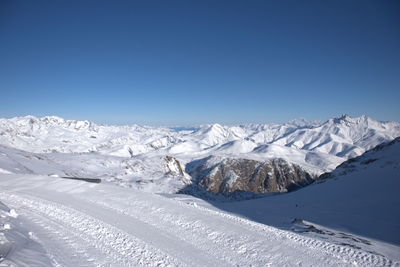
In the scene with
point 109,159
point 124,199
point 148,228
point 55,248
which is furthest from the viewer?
point 109,159

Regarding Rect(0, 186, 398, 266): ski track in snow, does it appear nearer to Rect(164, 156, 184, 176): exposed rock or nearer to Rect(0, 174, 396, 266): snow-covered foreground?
Rect(0, 174, 396, 266): snow-covered foreground

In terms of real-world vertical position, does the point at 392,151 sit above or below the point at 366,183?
above

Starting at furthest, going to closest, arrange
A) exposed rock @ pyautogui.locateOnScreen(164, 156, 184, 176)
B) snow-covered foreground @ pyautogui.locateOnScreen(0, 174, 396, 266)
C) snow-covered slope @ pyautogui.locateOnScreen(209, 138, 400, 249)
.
Result: exposed rock @ pyautogui.locateOnScreen(164, 156, 184, 176) → snow-covered slope @ pyautogui.locateOnScreen(209, 138, 400, 249) → snow-covered foreground @ pyautogui.locateOnScreen(0, 174, 396, 266)

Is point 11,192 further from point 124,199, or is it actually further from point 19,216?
point 124,199

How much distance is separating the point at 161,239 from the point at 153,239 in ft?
1.30

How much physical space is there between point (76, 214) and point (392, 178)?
5002 centimetres

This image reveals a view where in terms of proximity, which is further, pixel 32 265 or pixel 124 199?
pixel 124 199

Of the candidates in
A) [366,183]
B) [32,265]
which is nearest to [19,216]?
[32,265]

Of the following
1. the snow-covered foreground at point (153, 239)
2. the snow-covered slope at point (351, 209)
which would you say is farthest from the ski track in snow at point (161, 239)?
the snow-covered slope at point (351, 209)

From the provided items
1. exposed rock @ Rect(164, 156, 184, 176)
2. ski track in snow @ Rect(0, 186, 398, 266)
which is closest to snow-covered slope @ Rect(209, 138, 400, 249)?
ski track in snow @ Rect(0, 186, 398, 266)

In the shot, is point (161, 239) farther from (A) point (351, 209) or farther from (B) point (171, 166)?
(B) point (171, 166)

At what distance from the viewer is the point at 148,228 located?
39.4ft

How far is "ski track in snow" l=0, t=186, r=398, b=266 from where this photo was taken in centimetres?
919

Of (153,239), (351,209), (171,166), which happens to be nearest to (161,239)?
(153,239)
